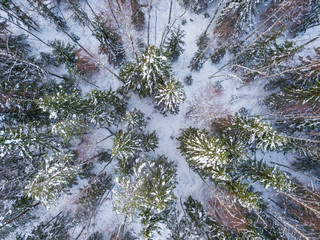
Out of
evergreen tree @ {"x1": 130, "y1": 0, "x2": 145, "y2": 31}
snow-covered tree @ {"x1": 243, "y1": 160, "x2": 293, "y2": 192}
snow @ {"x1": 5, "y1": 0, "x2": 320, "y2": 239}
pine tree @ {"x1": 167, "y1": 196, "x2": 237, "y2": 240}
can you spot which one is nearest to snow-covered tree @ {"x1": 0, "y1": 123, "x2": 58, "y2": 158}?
snow @ {"x1": 5, "y1": 0, "x2": 320, "y2": 239}

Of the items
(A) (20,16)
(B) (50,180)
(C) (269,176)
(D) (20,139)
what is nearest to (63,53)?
(A) (20,16)

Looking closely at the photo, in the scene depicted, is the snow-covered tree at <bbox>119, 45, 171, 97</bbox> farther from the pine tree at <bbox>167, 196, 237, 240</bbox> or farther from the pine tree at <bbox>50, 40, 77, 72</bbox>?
the pine tree at <bbox>167, 196, 237, 240</bbox>

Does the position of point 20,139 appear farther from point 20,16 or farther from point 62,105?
point 20,16

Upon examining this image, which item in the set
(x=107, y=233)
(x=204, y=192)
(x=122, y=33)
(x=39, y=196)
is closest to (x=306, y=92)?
(x=204, y=192)

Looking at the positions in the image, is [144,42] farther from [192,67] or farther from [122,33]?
[192,67]

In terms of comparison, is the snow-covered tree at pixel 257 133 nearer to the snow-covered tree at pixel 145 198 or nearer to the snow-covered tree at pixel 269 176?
the snow-covered tree at pixel 269 176

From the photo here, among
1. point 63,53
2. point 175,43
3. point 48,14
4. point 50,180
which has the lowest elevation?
point 50,180
